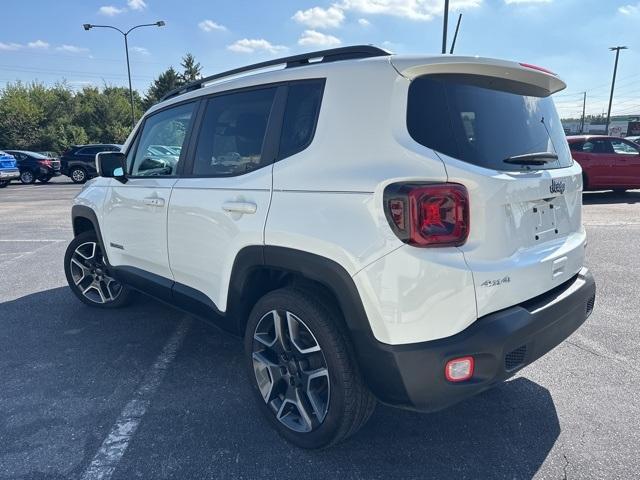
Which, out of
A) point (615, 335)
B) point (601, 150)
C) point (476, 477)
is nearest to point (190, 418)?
point (476, 477)

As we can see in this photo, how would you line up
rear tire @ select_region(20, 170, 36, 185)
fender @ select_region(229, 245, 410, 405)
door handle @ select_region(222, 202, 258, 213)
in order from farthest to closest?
rear tire @ select_region(20, 170, 36, 185), door handle @ select_region(222, 202, 258, 213), fender @ select_region(229, 245, 410, 405)

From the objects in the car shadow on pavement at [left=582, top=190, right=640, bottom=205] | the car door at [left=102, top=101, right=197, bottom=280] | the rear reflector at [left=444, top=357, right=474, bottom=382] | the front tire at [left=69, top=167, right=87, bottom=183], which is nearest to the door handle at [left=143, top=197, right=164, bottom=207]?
the car door at [left=102, top=101, right=197, bottom=280]

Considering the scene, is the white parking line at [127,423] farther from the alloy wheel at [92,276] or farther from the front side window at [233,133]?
the front side window at [233,133]

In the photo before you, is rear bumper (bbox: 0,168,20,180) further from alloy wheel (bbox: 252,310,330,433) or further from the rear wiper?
the rear wiper

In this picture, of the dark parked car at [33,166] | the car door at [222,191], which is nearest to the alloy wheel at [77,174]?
the dark parked car at [33,166]

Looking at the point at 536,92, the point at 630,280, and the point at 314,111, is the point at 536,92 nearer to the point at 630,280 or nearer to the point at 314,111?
the point at 314,111

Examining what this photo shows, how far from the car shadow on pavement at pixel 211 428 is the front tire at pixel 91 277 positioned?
858mm

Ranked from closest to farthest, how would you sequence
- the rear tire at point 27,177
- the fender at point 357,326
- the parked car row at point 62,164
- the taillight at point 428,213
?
the taillight at point 428,213
the fender at point 357,326
the parked car row at point 62,164
the rear tire at point 27,177

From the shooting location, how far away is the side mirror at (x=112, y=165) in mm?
3635

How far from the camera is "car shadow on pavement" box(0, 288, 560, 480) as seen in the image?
2236 mm

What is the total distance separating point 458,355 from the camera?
1.86m

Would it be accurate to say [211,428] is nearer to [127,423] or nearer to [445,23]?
[127,423]

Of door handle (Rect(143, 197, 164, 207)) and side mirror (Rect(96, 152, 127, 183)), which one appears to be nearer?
door handle (Rect(143, 197, 164, 207))

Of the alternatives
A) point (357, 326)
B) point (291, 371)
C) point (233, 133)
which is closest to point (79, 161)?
point (233, 133)
